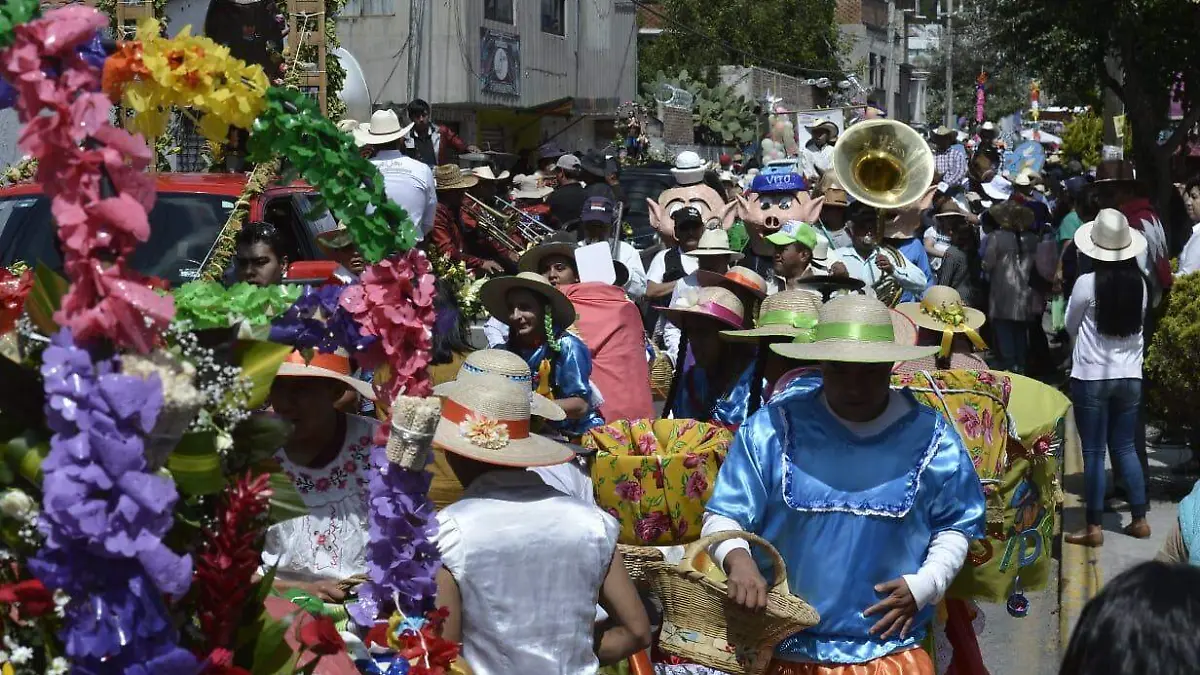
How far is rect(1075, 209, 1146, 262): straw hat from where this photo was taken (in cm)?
869

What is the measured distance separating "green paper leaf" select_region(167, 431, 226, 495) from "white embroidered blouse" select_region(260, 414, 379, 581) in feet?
5.79

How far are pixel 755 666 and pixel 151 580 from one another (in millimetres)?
2096

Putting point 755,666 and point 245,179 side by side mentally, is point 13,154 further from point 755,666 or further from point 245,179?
point 755,666

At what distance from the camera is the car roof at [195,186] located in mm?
7914

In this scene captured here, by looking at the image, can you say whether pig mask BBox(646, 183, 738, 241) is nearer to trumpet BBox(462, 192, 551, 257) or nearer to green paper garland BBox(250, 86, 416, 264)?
trumpet BBox(462, 192, 551, 257)

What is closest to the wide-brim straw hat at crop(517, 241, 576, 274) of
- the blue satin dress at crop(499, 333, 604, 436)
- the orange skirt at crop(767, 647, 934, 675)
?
the blue satin dress at crop(499, 333, 604, 436)

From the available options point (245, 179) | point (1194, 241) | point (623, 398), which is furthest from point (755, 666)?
point (1194, 241)

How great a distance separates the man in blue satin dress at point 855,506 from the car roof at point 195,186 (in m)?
4.33

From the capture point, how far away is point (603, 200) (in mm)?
11094

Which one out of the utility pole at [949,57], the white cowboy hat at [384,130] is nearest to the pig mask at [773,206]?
the white cowboy hat at [384,130]

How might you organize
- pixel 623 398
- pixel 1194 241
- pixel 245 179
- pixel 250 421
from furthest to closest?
pixel 1194 241 → pixel 245 179 → pixel 623 398 → pixel 250 421

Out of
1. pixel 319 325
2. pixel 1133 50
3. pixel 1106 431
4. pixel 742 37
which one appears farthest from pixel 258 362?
pixel 742 37

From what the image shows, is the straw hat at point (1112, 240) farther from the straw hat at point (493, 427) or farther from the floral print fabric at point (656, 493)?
the straw hat at point (493, 427)

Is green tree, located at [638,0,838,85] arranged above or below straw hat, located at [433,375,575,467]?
above
